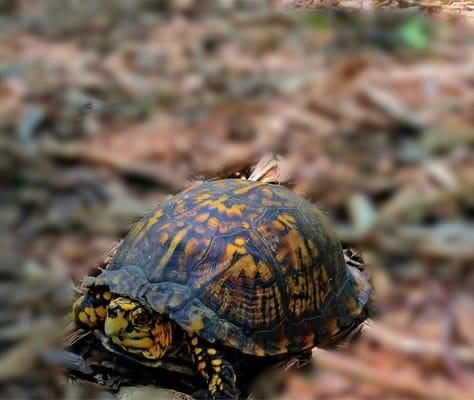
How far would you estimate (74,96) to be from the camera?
94.1 inches

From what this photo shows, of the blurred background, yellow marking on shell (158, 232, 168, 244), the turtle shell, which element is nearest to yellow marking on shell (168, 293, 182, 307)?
the turtle shell

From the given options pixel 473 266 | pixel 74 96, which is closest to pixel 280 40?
pixel 74 96

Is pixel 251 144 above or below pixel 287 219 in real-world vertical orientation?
below

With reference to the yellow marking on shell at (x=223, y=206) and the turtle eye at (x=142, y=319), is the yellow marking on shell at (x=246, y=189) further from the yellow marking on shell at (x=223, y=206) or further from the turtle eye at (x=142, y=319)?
the turtle eye at (x=142, y=319)

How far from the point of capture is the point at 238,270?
118 cm

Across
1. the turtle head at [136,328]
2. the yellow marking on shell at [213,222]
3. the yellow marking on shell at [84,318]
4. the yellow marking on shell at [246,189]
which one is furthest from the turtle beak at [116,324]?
the yellow marking on shell at [246,189]

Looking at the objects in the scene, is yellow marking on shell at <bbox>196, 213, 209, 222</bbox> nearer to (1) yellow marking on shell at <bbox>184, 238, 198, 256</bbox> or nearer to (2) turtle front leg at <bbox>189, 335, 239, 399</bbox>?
(1) yellow marking on shell at <bbox>184, 238, 198, 256</bbox>

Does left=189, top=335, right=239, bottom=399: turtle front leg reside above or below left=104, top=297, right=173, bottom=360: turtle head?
below

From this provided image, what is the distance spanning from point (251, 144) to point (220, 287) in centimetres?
97

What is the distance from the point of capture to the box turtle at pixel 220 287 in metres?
1.14

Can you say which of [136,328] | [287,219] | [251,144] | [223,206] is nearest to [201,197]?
[223,206]

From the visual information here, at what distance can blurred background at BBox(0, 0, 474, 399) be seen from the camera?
4.21 ft

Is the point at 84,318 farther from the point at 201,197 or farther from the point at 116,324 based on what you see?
the point at 201,197

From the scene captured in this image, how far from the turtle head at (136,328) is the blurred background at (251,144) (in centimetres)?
12
